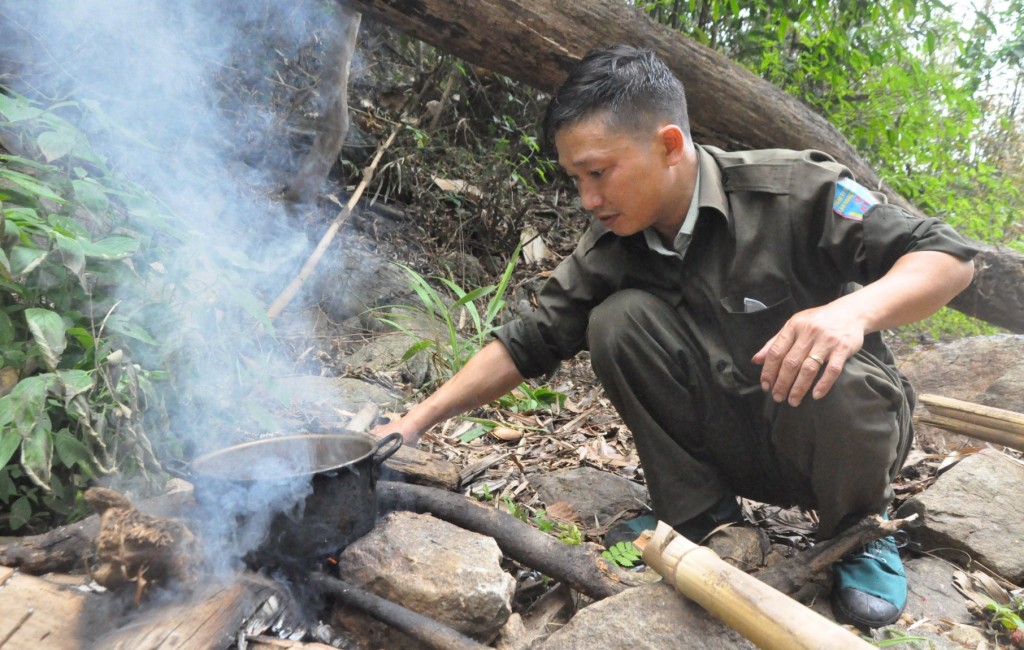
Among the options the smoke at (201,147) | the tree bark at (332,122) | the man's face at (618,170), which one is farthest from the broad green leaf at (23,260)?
the tree bark at (332,122)

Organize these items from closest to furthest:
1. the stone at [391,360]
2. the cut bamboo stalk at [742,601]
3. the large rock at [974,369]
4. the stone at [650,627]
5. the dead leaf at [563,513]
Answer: the cut bamboo stalk at [742,601] < the stone at [650,627] < the dead leaf at [563,513] < the large rock at [974,369] < the stone at [391,360]

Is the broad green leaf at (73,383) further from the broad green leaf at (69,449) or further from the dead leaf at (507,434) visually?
the dead leaf at (507,434)

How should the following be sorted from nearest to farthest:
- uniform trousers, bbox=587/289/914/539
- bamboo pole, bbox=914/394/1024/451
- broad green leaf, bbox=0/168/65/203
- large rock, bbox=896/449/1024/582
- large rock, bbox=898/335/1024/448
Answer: broad green leaf, bbox=0/168/65/203 → uniform trousers, bbox=587/289/914/539 → large rock, bbox=896/449/1024/582 → bamboo pole, bbox=914/394/1024/451 → large rock, bbox=898/335/1024/448

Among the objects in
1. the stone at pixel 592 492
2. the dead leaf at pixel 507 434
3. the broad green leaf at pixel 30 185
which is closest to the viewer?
the broad green leaf at pixel 30 185

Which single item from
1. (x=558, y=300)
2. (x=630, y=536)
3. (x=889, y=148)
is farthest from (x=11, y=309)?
(x=889, y=148)

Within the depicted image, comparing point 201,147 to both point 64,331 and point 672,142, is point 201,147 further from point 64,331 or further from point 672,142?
point 672,142

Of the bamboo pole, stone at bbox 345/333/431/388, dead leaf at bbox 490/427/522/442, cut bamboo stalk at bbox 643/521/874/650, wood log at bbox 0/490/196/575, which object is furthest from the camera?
stone at bbox 345/333/431/388

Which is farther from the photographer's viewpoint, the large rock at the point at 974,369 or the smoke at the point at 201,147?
the large rock at the point at 974,369

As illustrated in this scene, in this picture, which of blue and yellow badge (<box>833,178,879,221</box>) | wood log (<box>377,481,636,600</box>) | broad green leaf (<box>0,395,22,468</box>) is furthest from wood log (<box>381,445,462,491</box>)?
blue and yellow badge (<box>833,178,879,221</box>)

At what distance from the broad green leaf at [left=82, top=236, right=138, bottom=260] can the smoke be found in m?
0.15

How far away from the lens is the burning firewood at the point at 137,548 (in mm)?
2018

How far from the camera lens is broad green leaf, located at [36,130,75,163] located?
242cm

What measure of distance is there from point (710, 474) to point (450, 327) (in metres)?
2.10

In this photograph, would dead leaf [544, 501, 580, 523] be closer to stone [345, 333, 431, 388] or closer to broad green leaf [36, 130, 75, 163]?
stone [345, 333, 431, 388]
